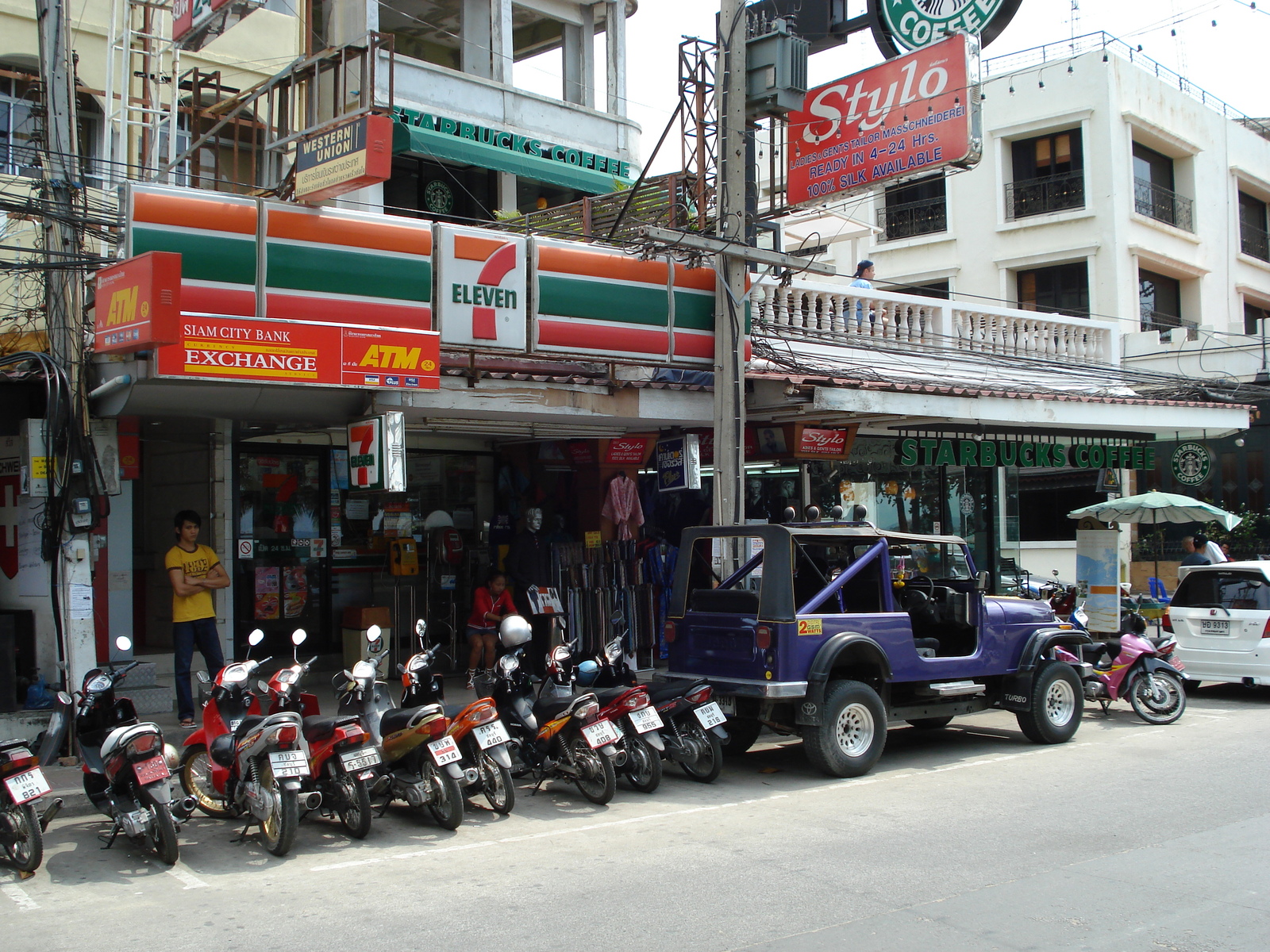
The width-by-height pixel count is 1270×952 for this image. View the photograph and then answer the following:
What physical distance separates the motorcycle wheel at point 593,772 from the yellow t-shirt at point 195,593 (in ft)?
13.5

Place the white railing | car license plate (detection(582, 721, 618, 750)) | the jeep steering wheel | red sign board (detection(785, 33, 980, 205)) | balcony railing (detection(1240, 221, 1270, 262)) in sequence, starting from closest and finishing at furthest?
1. car license plate (detection(582, 721, 618, 750))
2. the jeep steering wheel
3. red sign board (detection(785, 33, 980, 205))
4. the white railing
5. balcony railing (detection(1240, 221, 1270, 262))

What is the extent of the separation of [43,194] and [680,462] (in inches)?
256

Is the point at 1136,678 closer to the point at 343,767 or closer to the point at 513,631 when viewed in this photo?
the point at 513,631

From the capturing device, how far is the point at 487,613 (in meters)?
12.5

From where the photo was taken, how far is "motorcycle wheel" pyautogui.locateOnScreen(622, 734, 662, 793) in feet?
27.4

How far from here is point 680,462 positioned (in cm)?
1232

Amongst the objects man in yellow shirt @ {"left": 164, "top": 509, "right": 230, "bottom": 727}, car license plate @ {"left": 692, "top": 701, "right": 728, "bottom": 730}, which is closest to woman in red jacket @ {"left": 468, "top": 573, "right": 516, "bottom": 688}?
man in yellow shirt @ {"left": 164, "top": 509, "right": 230, "bottom": 727}

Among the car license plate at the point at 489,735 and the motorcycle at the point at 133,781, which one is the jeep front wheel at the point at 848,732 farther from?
the motorcycle at the point at 133,781

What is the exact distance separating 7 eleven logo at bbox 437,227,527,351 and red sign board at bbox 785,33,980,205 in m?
3.34

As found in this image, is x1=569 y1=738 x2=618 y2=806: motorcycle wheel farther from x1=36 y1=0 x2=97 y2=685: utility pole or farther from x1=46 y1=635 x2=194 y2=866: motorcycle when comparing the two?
x1=36 y1=0 x2=97 y2=685: utility pole

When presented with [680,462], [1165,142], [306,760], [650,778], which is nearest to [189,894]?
[306,760]

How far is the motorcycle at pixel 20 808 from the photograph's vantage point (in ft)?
20.9

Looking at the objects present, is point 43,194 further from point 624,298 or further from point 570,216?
point 570,216

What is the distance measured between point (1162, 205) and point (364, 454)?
75.2 feet
